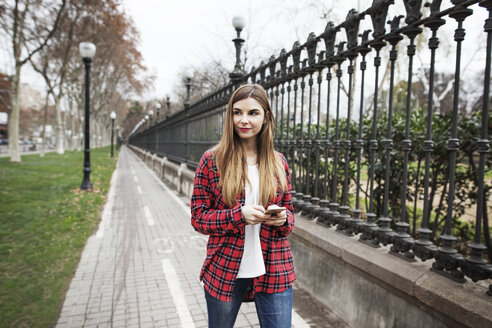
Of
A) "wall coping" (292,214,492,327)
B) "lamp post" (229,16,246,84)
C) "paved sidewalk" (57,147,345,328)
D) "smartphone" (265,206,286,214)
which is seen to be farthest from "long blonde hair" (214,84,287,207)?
"lamp post" (229,16,246,84)

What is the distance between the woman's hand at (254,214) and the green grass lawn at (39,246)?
9.28 feet

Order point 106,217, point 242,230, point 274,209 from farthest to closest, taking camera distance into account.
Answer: point 106,217, point 242,230, point 274,209

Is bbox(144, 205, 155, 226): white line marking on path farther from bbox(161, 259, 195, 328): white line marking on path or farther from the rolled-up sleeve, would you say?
the rolled-up sleeve

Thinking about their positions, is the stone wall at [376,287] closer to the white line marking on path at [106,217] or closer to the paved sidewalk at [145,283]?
the paved sidewalk at [145,283]

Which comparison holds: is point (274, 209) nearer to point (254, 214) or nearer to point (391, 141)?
point (254, 214)

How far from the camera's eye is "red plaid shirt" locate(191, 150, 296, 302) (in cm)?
192

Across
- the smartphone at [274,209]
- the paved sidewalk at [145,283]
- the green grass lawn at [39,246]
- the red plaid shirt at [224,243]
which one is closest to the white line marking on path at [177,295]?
the paved sidewalk at [145,283]

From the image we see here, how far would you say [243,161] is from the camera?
207 centimetres

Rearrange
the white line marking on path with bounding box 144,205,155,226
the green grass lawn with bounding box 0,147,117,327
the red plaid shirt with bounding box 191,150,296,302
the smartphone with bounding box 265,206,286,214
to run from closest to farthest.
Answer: the smartphone with bounding box 265,206,286,214 → the red plaid shirt with bounding box 191,150,296,302 → the green grass lawn with bounding box 0,147,117,327 → the white line marking on path with bounding box 144,205,155,226

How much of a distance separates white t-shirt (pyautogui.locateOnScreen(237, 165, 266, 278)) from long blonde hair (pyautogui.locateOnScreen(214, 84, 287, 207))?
50 millimetres

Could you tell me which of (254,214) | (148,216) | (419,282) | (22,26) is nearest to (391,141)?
(419,282)

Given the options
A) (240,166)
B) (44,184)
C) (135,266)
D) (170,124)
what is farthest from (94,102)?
(240,166)

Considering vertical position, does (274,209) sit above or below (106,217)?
above

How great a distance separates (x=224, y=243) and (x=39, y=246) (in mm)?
4875
